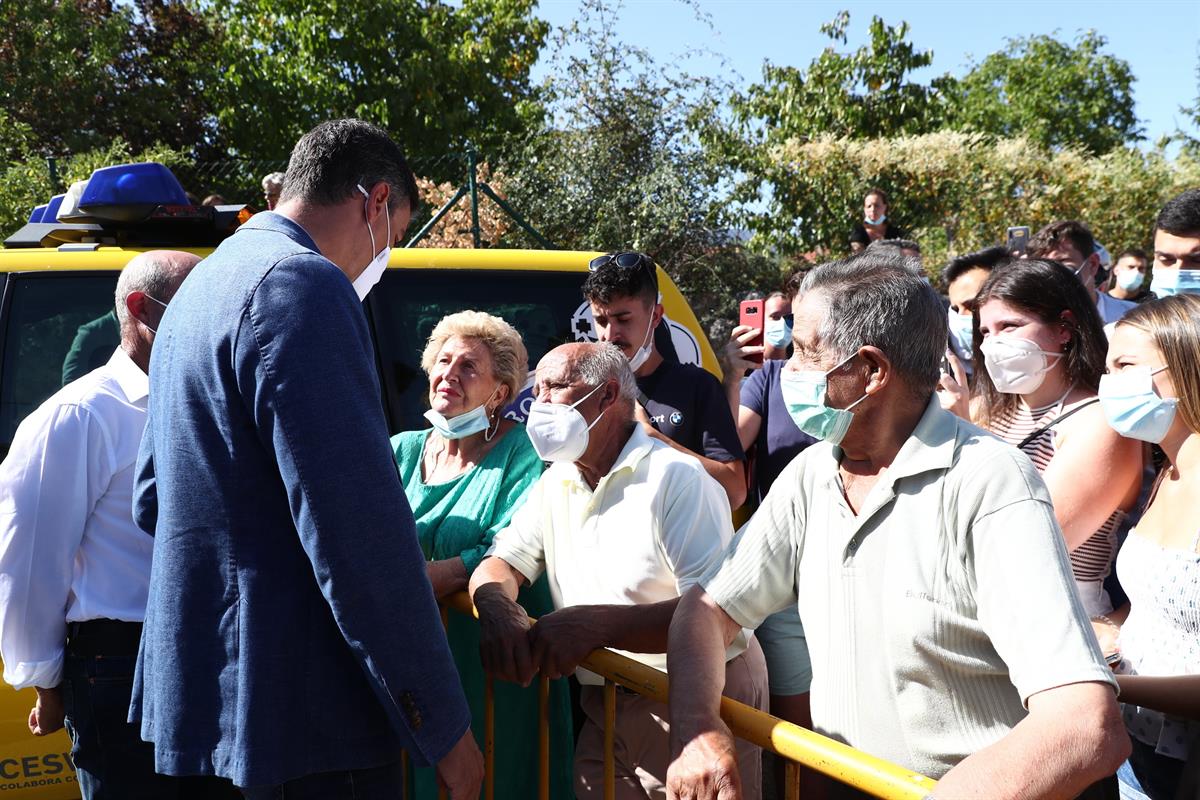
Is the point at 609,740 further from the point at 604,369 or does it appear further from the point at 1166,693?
the point at 1166,693

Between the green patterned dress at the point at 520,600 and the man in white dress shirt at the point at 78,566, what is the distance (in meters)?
0.73

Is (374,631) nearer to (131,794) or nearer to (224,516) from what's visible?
(224,516)

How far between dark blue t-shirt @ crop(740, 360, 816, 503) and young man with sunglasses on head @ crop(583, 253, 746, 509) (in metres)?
0.35

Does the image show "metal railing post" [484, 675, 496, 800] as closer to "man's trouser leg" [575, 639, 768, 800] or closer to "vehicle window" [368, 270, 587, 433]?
"man's trouser leg" [575, 639, 768, 800]

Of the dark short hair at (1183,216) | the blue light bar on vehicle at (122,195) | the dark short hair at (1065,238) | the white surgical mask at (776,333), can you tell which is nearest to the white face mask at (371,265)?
the blue light bar on vehicle at (122,195)

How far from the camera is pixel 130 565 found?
106 inches

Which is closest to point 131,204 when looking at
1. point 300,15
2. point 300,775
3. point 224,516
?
point 224,516

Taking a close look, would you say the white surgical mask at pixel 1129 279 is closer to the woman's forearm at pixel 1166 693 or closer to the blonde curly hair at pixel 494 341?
the blonde curly hair at pixel 494 341

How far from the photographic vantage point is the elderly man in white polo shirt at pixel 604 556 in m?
2.62

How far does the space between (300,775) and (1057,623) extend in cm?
135

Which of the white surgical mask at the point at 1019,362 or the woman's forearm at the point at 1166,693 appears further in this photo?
the white surgical mask at the point at 1019,362

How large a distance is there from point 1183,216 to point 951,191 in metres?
11.8

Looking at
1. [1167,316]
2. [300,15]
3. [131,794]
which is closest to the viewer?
[131,794]

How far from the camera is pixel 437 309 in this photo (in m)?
4.31
